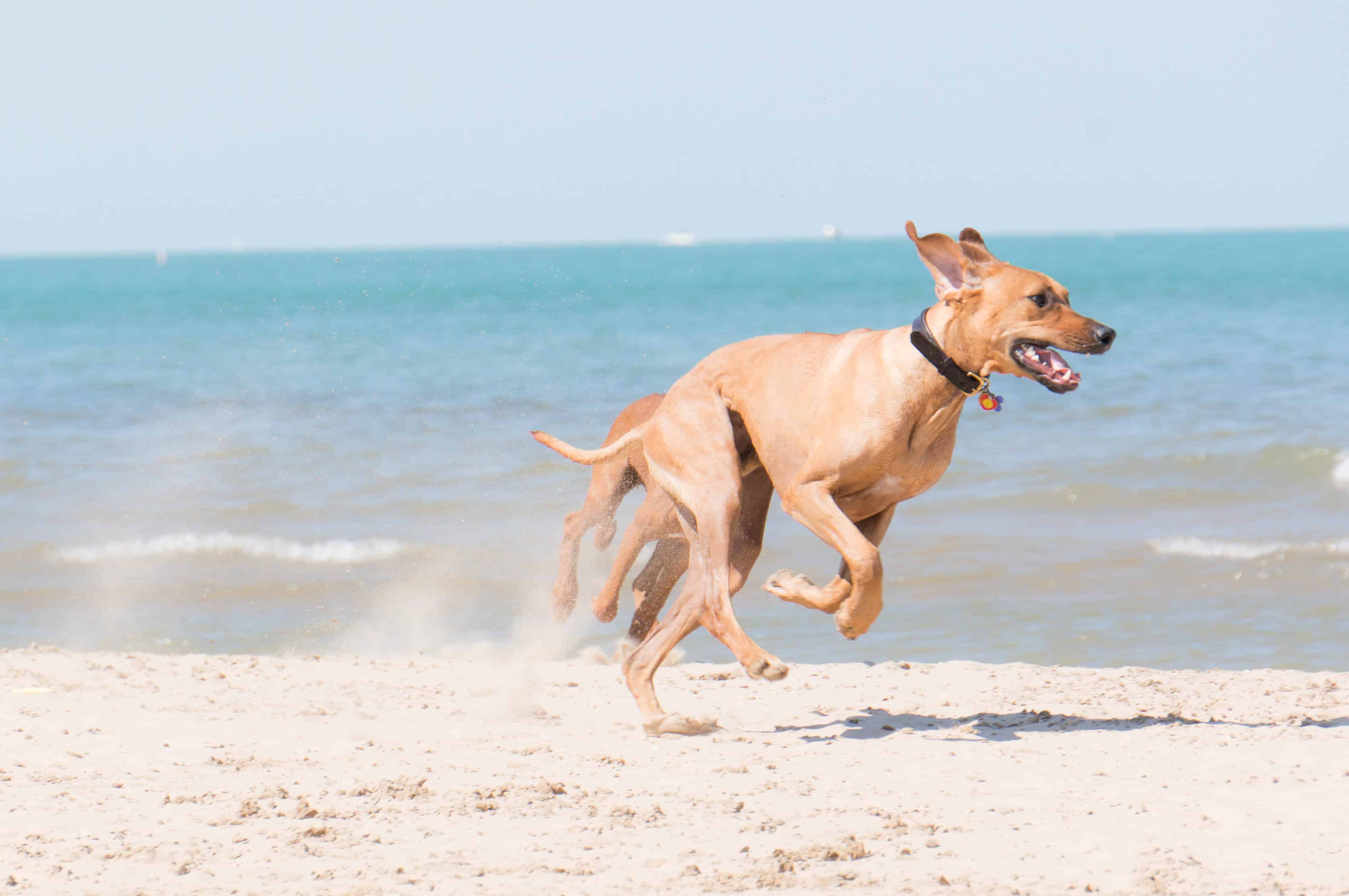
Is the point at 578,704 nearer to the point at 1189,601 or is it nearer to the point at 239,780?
the point at 239,780

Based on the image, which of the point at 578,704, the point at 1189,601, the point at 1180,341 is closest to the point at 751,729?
the point at 578,704

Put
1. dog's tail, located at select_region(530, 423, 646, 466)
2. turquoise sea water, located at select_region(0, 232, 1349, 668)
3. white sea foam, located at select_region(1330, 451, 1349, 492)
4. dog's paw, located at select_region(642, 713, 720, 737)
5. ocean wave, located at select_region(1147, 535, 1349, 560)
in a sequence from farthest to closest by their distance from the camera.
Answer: white sea foam, located at select_region(1330, 451, 1349, 492)
ocean wave, located at select_region(1147, 535, 1349, 560)
turquoise sea water, located at select_region(0, 232, 1349, 668)
dog's tail, located at select_region(530, 423, 646, 466)
dog's paw, located at select_region(642, 713, 720, 737)

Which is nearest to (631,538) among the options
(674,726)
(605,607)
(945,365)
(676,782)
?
(605,607)

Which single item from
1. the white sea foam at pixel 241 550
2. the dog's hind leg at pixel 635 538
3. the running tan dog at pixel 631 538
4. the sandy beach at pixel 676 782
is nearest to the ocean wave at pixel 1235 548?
the sandy beach at pixel 676 782

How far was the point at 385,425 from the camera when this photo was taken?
1827 cm

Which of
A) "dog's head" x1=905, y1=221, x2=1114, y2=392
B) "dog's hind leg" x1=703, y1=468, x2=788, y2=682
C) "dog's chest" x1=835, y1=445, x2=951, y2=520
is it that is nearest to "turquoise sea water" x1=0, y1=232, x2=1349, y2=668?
"dog's hind leg" x1=703, y1=468, x2=788, y2=682

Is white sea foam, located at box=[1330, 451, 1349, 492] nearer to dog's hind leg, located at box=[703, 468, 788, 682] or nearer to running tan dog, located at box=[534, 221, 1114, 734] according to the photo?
dog's hind leg, located at box=[703, 468, 788, 682]

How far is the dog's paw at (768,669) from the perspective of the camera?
563 centimetres

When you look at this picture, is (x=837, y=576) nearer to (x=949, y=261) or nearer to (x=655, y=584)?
(x=949, y=261)

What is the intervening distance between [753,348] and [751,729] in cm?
160

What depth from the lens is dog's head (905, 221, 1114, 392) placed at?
5.38 metres

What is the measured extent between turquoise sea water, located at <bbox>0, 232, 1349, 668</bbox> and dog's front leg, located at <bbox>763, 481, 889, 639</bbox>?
274 cm

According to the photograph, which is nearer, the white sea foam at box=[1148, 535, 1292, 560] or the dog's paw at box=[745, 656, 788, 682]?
the dog's paw at box=[745, 656, 788, 682]

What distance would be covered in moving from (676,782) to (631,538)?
2.12 m
